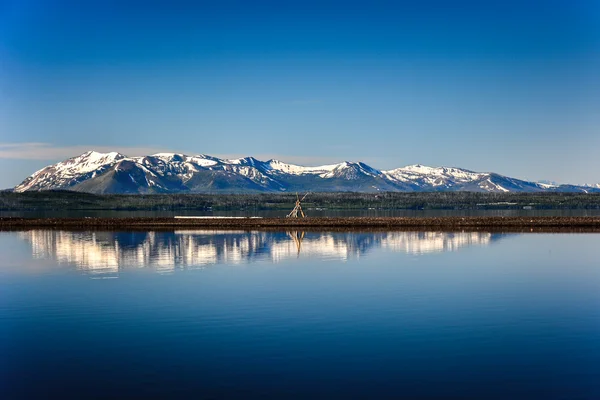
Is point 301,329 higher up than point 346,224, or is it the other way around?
point 346,224

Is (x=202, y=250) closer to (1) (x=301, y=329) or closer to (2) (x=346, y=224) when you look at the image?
(1) (x=301, y=329)

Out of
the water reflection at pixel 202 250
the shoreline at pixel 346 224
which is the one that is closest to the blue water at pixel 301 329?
the water reflection at pixel 202 250

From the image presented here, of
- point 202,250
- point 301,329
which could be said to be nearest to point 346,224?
point 202,250

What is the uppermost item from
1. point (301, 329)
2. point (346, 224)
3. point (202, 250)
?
point (346, 224)

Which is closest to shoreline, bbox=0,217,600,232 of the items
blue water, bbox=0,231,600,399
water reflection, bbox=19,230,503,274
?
water reflection, bbox=19,230,503,274

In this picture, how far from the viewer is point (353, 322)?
25781 millimetres

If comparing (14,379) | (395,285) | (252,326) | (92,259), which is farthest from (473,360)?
(92,259)

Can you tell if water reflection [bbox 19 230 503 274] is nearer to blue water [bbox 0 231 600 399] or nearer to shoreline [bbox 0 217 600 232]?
blue water [bbox 0 231 600 399]

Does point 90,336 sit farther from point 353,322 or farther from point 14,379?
point 353,322

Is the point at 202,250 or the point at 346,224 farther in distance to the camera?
the point at 346,224

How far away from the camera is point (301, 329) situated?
2456cm

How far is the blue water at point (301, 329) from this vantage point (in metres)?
17.9

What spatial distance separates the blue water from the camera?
1793 centimetres

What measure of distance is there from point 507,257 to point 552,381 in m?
35.1
